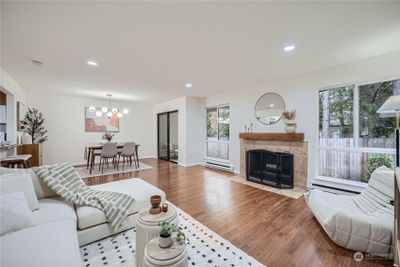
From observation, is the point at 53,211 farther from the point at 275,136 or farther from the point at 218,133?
the point at 218,133

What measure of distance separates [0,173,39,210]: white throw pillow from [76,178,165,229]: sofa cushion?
41 cm

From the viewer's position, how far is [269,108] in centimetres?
439

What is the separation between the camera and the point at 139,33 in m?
2.17

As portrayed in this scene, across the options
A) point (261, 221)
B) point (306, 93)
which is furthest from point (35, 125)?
point (306, 93)

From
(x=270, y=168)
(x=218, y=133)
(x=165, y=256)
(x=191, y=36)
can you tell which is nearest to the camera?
Answer: (x=165, y=256)

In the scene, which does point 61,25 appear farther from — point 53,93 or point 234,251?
point 53,93

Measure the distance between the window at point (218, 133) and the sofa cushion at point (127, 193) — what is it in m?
3.42

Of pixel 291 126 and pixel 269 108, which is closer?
pixel 291 126

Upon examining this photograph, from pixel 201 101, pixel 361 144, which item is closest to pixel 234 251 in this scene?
pixel 361 144

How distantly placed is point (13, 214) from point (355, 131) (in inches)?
189

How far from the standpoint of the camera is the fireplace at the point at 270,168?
3.87 meters

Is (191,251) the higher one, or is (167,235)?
(167,235)

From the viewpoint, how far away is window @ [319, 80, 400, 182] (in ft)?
9.70

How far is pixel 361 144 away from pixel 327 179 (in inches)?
34.3
